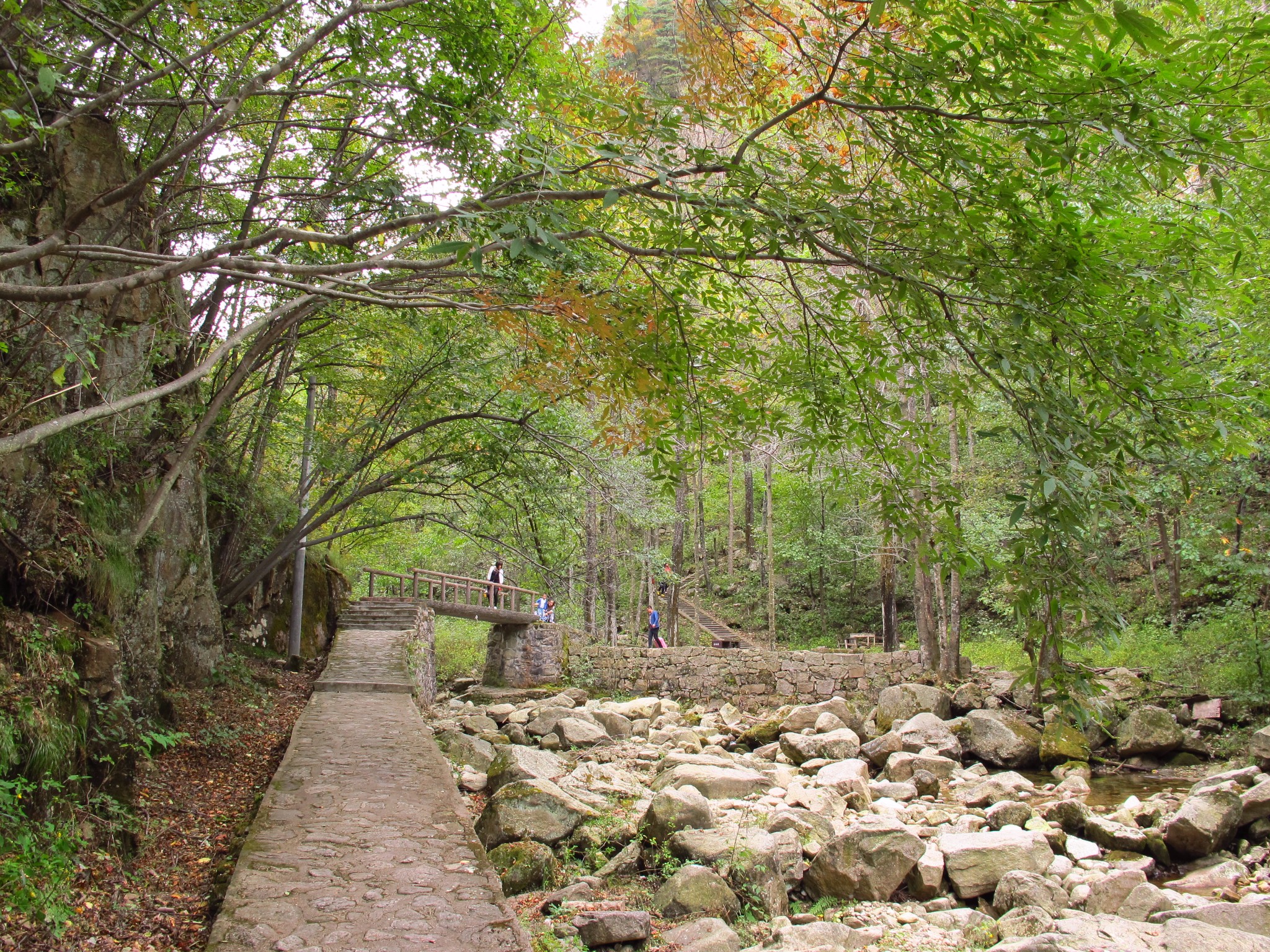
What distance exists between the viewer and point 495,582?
18.2m

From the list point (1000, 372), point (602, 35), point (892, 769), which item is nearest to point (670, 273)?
point (1000, 372)

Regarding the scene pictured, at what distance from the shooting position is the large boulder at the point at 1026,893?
5.71m

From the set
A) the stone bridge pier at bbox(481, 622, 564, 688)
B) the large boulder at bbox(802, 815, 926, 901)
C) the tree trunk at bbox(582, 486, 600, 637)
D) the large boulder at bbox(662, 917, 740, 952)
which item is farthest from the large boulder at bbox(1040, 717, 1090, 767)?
the stone bridge pier at bbox(481, 622, 564, 688)

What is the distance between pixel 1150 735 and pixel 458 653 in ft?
48.8

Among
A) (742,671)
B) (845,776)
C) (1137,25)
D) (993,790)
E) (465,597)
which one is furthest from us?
(465,597)

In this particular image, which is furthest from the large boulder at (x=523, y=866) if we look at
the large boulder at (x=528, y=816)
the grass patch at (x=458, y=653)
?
the grass patch at (x=458, y=653)

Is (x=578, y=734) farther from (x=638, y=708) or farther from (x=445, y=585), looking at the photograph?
(x=445, y=585)

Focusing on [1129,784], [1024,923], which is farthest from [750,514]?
[1024,923]

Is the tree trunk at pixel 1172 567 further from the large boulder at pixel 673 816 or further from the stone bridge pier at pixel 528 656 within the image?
the large boulder at pixel 673 816

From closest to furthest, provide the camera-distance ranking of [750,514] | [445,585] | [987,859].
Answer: [987,859], [445,585], [750,514]

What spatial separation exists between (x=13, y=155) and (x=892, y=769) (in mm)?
10513

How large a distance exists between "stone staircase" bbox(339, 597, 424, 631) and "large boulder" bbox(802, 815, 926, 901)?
9.94 meters

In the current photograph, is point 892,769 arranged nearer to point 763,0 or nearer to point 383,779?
point 383,779

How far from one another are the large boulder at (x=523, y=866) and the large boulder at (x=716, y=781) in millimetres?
2789
